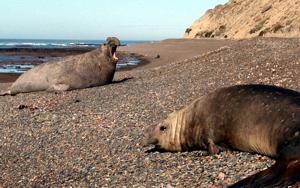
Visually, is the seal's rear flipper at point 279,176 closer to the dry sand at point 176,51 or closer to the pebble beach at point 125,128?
the pebble beach at point 125,128

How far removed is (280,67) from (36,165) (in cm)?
664

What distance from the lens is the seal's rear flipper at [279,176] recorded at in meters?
4.17

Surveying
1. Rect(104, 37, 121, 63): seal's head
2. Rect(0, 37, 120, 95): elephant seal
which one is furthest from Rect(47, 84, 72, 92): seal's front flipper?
Rect(104, 37, 121, 63): seal's head

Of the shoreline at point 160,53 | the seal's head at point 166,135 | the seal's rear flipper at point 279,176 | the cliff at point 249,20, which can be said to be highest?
the cliff at point 249,20

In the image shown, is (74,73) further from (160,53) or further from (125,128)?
(160,53)

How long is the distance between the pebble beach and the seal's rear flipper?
10 cm

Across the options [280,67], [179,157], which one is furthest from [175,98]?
[179,157]

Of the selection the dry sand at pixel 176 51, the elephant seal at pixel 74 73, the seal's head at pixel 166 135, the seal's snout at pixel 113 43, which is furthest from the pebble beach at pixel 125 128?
the dry sand at pixel 176 51

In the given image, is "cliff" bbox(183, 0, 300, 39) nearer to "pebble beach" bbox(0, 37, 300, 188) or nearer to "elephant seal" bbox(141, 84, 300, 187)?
"pebble beach" bbox(0, 37, 300, 188)

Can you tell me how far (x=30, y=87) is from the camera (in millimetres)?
14383

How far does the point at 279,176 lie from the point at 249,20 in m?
50.0

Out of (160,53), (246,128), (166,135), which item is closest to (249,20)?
(160,53)

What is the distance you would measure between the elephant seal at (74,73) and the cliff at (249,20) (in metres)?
25.8

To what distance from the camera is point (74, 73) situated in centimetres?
1400
